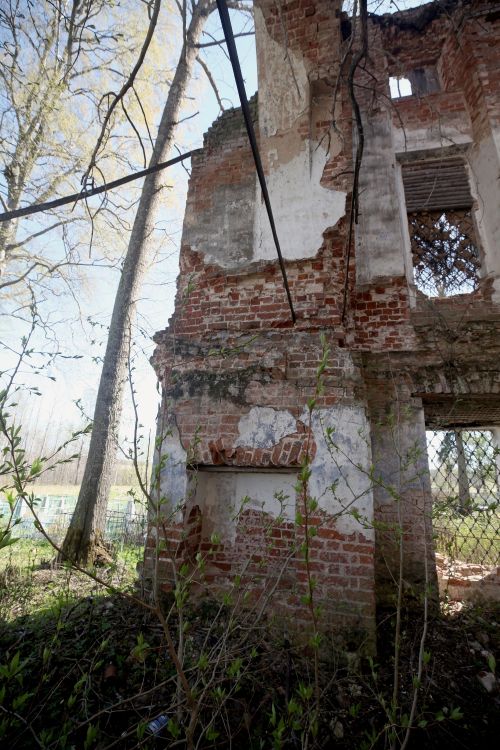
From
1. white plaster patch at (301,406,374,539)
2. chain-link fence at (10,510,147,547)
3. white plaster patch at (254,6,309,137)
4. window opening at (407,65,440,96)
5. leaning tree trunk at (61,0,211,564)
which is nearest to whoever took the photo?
white plaster patch at (301,406,374,539)

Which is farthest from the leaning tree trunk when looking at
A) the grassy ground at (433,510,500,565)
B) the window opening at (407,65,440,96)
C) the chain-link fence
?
the grassy ground at (433,510,500,565)

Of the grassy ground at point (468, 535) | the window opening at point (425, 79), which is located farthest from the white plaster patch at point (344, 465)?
the window opening at point (425, 79)

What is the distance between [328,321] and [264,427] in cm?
122

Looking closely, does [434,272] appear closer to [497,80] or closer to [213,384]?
[497,80]

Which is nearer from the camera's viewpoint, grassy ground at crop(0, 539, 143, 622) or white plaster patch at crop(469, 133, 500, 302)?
grassy ground at crop(0, 539, 143, 622)

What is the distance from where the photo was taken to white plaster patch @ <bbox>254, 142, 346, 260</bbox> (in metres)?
3.98

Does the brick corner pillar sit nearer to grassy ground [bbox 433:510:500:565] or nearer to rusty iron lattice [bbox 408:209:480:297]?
grassy ground [bbox 433:510:500:565]

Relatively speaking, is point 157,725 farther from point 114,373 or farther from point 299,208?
point 114,373

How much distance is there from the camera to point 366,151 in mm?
5250

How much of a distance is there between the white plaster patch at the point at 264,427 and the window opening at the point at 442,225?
3046 millimetres

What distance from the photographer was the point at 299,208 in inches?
161

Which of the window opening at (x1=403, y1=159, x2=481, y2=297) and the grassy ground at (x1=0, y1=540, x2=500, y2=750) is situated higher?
the window opening at (x1=403, y1=159, x2=481, y2=297)

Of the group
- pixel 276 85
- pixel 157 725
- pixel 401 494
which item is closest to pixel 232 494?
pixel 401 494

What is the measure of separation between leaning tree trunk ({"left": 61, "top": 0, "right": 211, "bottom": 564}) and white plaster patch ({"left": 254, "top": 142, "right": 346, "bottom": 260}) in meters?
1.68
